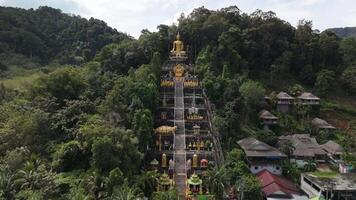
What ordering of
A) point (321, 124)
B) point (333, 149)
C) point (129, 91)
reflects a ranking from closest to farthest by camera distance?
1. point (129, 91)
2. point (333, 149)
3. point (321, 124)

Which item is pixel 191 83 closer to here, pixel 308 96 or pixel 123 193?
pixel 308 96

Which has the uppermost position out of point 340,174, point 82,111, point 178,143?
point 82,111

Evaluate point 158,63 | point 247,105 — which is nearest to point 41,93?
point 158,63

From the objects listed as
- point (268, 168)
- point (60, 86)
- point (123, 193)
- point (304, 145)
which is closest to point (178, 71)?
point (60, 86)

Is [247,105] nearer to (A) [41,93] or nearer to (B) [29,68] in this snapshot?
(A) [41,93]

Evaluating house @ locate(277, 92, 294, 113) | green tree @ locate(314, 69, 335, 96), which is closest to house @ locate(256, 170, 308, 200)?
house @ locate(277, 92, 294, 113)

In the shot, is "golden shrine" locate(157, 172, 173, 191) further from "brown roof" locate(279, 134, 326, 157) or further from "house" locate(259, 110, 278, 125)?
"house" locate(259, 110, 278, 125)

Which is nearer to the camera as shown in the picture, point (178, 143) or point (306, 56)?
point (178, 143)
